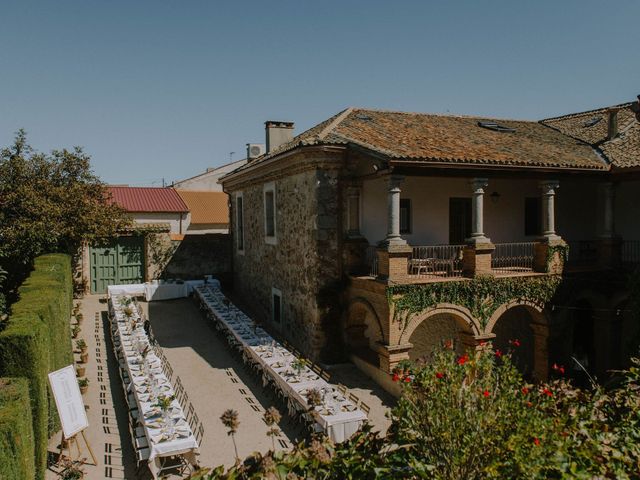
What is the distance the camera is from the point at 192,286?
22.3 metres

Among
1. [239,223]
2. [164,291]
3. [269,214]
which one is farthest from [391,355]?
[164,291]

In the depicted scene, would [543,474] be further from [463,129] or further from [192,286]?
[192,286]

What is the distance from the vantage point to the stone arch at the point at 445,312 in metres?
12.7

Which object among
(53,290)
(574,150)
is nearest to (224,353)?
(53,290)

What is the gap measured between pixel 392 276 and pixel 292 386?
3549 mm

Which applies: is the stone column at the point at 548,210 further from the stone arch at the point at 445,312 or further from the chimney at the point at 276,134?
the chimney at the point at 276,134

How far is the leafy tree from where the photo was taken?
61.8ft

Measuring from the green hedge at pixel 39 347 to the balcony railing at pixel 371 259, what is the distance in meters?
7.74

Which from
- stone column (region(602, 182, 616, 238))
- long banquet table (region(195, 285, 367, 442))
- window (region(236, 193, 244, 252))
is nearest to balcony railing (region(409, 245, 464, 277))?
long banquet table (region(195, 285, 367, 442))

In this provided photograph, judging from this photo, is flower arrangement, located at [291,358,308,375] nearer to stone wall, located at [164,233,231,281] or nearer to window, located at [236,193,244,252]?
window, located at [236,193,244,252]

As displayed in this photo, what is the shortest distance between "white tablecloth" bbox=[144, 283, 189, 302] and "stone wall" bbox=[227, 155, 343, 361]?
4.92 meters

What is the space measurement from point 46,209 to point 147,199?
11.3 m

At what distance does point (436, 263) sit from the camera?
13930 millimetres

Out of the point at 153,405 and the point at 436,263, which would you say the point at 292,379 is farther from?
the point at 436,263
